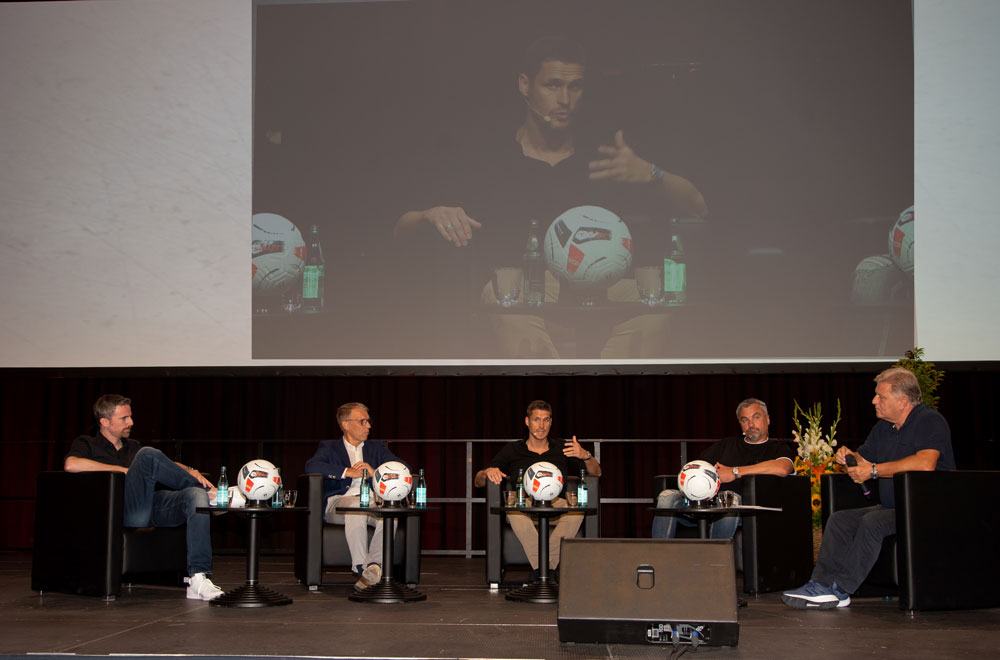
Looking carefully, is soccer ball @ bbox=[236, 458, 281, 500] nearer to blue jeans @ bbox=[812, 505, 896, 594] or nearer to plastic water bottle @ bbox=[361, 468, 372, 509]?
plastic water bottle @ bbox=[361, 468, 372, 509]

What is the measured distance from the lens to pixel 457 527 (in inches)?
303

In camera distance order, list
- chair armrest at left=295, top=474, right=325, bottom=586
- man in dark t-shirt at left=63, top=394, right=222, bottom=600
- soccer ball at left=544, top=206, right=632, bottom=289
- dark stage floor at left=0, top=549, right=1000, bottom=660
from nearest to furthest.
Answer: dark stage floor at left=0, top=549, right=1000, bottom=660, man in dark t-shirt at left=63, top=394, right=222, bottom=600, chair armrest at left=295, top=474, right=325, bottom=586, soccer ball at left=544, top=206, right=632, bottom=289

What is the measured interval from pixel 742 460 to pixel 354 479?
206 centimetres

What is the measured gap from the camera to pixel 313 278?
676 cm

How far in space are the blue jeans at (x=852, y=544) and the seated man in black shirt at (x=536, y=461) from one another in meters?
1.31

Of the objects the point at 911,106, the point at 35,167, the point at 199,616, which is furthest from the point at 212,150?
the point at 911,106

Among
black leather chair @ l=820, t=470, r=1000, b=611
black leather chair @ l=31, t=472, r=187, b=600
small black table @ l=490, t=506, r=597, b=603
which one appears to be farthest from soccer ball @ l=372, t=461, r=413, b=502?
black leather chair @ l=820, t=470, r=1000, b=611

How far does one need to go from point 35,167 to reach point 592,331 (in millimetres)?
4088

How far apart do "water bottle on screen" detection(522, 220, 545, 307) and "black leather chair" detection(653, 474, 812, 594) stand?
224 centimetres

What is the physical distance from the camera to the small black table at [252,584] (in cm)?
430

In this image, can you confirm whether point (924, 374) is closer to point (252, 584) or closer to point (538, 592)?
point (538, 592)

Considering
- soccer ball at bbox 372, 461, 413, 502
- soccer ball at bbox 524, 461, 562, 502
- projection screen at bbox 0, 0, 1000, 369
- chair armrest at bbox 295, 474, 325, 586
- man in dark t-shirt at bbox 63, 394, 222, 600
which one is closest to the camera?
soccer ball at bbox 372, 461, 413, 502

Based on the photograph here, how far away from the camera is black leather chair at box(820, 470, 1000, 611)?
407 centimetres

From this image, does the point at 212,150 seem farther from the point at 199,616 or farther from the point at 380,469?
the point at 199,616
